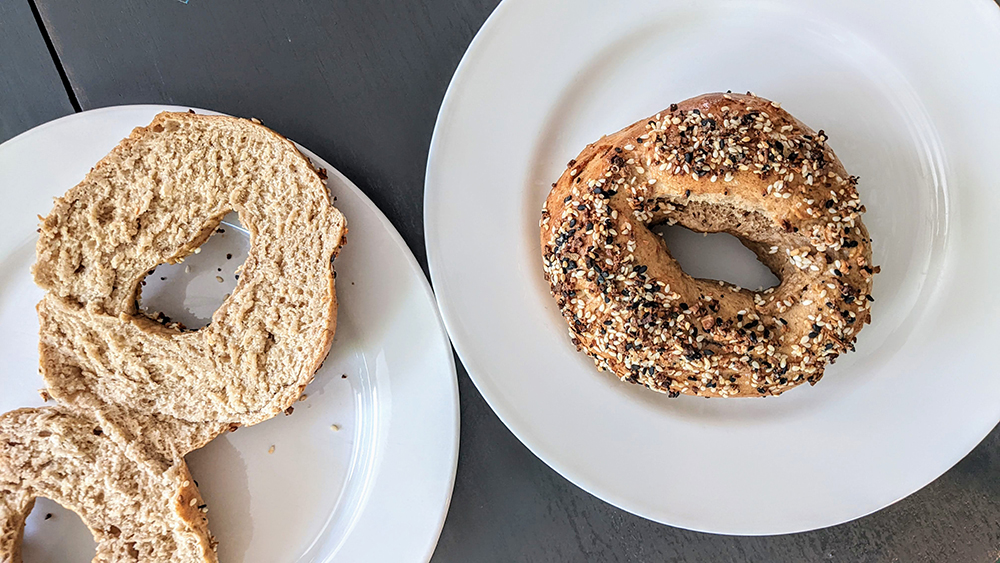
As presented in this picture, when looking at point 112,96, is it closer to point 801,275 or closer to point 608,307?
point 608,307

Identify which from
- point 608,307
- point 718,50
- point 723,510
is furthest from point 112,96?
point 723,510

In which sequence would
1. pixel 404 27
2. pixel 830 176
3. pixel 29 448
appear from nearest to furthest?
pixel 830 176
pixel 29 448
pixel 404 27

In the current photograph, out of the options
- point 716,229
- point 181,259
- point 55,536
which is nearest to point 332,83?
point 181,259

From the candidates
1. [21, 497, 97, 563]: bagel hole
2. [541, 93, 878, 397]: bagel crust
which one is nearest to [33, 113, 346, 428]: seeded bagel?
[21, 497, 97, 563]: bagel hole

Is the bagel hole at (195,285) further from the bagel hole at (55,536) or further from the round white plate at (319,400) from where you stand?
the bagel hole at (55,536)

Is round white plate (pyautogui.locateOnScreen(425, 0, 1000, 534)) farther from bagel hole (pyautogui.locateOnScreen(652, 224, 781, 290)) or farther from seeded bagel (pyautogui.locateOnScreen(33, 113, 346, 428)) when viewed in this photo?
seeded bagel (pyautogui.locateOnScreen(33, 113, 346, 428))

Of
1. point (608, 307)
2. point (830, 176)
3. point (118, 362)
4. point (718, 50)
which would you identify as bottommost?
point (118, 362)
